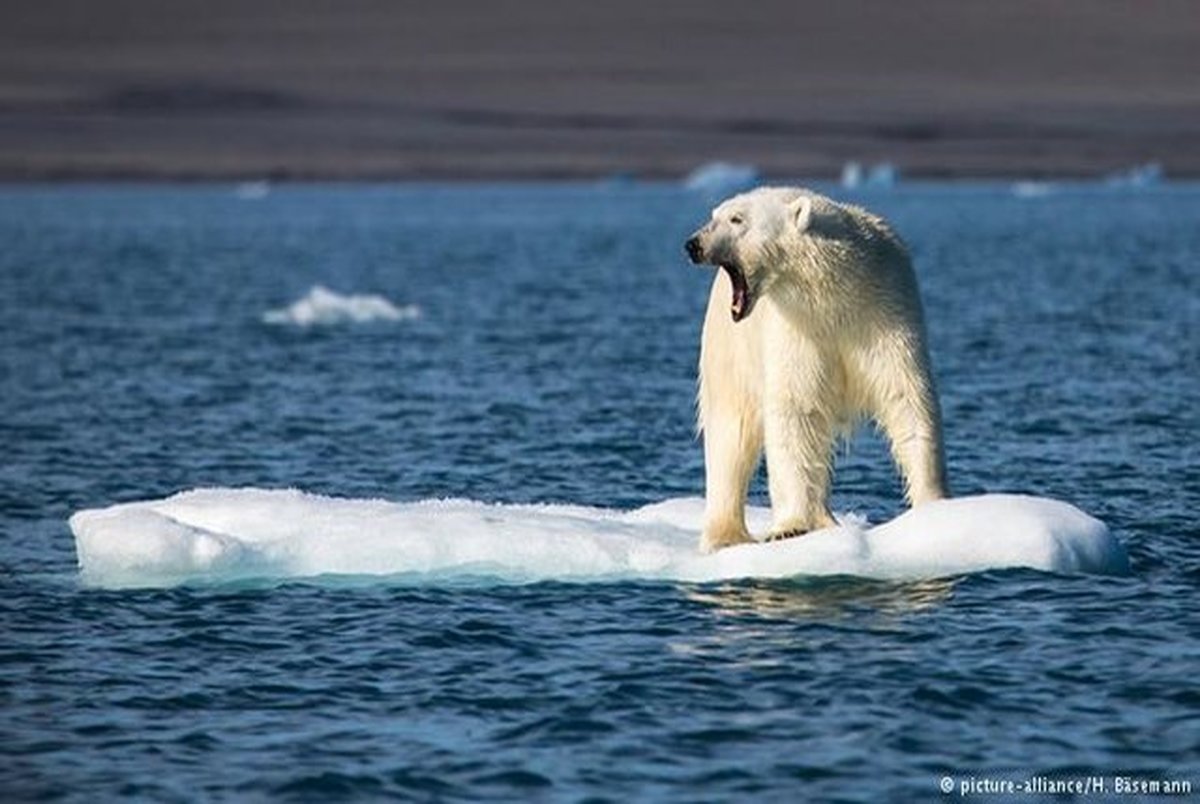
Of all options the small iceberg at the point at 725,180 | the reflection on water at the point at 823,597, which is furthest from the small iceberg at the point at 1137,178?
the reflection on water at the point at 823,597

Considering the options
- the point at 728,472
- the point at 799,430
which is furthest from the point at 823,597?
the point at 728,472

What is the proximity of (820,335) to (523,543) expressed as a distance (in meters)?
2.43

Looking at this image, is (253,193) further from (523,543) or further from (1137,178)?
(523,543)

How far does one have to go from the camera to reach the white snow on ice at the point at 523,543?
1566 centimetres

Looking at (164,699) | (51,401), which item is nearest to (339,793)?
(164,699)

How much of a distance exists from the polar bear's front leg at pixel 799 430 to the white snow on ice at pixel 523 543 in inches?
15.7

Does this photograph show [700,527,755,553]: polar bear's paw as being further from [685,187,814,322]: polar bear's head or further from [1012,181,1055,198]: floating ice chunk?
[1012,181,1055,198]: floating ice chunk

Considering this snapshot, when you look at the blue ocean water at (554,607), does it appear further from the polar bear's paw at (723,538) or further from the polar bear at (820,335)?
the polar bear at (820,335)

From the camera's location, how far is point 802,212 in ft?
52.3

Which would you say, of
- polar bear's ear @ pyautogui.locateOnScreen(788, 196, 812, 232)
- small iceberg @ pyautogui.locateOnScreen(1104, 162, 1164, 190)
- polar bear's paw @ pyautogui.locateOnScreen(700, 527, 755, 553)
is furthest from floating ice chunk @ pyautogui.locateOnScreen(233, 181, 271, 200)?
polar bear's ear @ pyautogui.locateOnScreen(788, 196, 812, 232)

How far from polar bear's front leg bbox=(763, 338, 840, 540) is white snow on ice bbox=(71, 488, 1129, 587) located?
0.40 meters

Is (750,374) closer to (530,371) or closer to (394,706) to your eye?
(394,706)

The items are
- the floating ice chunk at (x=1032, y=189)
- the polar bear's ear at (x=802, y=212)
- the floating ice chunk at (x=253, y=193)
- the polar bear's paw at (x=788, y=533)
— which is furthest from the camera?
the floating ice chunk at (x=253, y=193)

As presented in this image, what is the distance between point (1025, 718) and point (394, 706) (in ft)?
11.1
